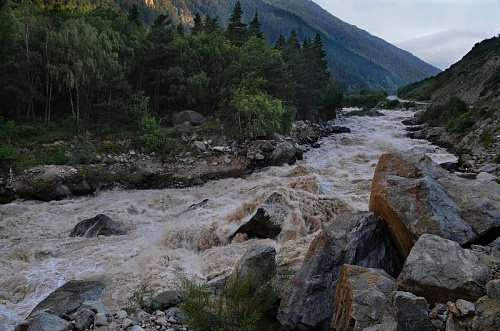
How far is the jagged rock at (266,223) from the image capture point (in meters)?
11.7

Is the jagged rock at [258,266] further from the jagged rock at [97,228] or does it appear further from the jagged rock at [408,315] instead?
the jagged rock at [97,228]

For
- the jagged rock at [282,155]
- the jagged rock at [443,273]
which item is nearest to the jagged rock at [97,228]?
the jagged rock at [443,273]

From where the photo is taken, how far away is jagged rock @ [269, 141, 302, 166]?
21969 millimetres

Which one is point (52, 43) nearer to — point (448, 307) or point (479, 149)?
point (448, 307)

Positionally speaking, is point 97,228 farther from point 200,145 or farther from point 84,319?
point 200,145

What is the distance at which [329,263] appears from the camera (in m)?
6.78

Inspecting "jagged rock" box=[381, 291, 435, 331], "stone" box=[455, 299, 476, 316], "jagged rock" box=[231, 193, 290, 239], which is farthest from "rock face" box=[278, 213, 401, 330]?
"jagged rock" box=[231, 193, 290, 239]

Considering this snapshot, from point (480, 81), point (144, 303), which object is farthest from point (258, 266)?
point (480, 81)

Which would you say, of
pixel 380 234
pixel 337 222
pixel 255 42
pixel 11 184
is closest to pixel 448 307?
pixel 380 234

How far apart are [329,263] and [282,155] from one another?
617 inches

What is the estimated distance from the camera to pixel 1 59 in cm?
2200

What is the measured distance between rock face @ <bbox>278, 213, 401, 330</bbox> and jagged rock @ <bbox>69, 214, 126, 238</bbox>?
848cm

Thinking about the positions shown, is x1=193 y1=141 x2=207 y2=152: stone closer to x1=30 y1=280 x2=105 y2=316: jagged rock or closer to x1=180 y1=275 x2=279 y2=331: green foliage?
x1=30 y1=280 x2=105 y2=316: jagged rock

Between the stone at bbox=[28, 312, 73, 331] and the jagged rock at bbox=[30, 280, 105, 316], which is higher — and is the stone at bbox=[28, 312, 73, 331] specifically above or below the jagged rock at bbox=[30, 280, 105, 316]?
above
